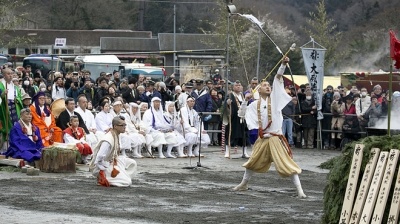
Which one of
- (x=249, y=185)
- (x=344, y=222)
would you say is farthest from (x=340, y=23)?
(x=344, y=222)

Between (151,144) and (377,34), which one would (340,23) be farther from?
(151,144)

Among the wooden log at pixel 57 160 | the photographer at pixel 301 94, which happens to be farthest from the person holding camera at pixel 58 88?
the photographer at pixel 301 94

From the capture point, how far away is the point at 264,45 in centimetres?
5338

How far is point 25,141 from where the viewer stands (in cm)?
1945

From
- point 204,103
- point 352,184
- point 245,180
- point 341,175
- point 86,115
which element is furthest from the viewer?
point 204,103

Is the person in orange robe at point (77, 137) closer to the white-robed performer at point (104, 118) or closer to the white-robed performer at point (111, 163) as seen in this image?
the white-robed performer at point (104, 118)

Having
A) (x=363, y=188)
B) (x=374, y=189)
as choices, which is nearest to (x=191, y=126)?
(x=363, y=188)

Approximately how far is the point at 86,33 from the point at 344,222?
6158 cm

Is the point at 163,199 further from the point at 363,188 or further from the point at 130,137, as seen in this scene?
the point at 130,137

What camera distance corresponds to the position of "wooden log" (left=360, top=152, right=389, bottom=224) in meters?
10.8

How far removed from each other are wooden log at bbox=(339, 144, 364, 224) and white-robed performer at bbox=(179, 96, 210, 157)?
13521 mm

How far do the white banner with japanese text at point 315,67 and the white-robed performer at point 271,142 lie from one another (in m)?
11.4

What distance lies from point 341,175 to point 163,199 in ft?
13.9

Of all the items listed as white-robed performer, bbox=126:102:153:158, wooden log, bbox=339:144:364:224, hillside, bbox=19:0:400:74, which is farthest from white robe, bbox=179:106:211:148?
hillside, bbox=19:0:400:74
